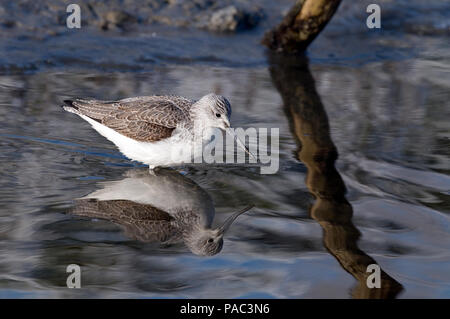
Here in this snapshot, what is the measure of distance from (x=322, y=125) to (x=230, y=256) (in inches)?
150

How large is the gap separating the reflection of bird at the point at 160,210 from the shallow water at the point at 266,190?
0.10m

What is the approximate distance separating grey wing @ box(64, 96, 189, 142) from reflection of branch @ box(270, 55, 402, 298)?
1540 mm

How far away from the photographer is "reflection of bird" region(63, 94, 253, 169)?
7246mm

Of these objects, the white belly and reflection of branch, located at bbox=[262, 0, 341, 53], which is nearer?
the white belly

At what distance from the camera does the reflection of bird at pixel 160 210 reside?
20.0 feet

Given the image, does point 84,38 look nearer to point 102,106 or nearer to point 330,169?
point 102,106

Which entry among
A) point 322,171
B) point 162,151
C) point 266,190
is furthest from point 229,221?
point 322,171

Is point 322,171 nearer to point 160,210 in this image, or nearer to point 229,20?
Answer: point 160,210

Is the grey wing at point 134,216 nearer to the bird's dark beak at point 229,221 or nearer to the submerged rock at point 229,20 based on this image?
the bird's dark beak at point 229,221

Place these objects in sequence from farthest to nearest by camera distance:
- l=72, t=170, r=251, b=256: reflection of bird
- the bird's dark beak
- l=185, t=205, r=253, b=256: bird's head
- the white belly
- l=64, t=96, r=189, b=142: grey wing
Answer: l=64, t=96, r=189, b=142: grey wing < the white belly < the bird's dark beak < l=72, t=170, r=251, b=256: reflection of bird < l=185, t=205, r=253, b=256: bird's head

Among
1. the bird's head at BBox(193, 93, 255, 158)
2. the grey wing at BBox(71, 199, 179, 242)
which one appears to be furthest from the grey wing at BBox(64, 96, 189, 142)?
the grey wing at BBox(71, 199, 179, 242)

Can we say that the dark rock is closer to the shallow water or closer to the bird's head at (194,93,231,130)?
the shallow water

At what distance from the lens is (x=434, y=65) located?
1227cm

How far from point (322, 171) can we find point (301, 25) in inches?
178
